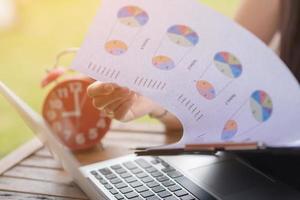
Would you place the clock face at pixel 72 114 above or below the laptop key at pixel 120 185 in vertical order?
above

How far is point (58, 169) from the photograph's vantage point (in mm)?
812

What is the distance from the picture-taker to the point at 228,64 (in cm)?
60

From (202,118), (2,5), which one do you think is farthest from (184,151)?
(2,5)

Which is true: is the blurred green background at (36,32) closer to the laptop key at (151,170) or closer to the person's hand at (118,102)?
the person's hand at (118,102)

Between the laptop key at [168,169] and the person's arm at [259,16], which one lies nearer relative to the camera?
the laptop key at [168,169]

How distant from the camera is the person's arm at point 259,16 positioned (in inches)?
44.1

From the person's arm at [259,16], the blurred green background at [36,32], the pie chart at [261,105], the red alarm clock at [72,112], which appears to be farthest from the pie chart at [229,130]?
the blurred green background at [36,32]

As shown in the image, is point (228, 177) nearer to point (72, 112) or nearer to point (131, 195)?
point (131, 195)

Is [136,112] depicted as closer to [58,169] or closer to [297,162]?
[58,169]

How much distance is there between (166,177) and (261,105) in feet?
0.59

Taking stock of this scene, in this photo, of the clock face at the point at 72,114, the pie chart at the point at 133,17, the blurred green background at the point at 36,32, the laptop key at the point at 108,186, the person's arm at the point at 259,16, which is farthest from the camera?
the blurred green background at the point at 36,32

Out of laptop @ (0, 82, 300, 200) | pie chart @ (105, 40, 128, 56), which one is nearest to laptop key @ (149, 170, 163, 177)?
laptop @ (0, 82, 300, 200)

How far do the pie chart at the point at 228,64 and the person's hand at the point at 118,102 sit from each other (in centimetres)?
14

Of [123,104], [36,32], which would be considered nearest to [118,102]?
[123,104]
